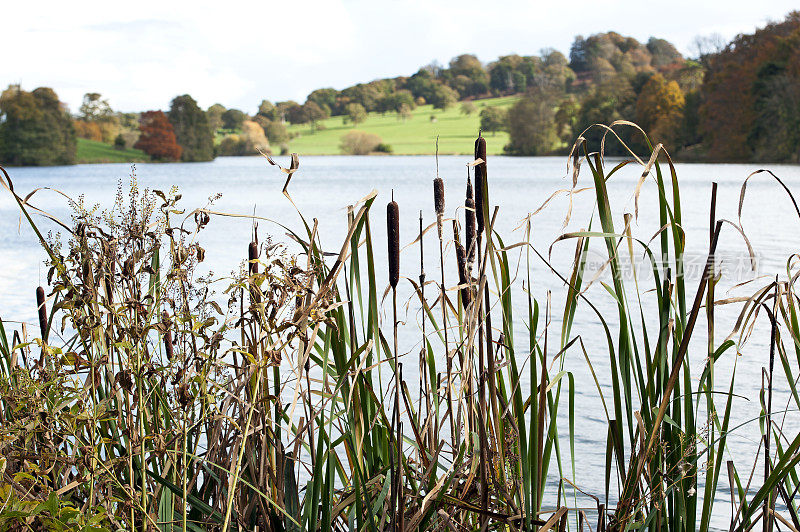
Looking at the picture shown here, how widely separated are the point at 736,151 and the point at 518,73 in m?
48.3

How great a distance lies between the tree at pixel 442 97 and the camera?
288ft

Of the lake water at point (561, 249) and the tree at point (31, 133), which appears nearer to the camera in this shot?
the lake water at point (561, 249)

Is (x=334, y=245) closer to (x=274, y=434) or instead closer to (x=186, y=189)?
(x=274, y=434)

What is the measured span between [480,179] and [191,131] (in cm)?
7662

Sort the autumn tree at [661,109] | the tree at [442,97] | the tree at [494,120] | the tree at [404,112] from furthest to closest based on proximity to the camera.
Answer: the tree at [442,97], the tree at [404,112], the tree at [494,120], the autumn tree at [661,109]

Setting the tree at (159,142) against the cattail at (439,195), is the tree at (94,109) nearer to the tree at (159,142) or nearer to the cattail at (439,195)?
the tree at (159,142)

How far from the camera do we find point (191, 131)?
73438mm

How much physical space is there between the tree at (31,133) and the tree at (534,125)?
137ft

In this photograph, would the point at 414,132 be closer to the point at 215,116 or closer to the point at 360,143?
the point at 360,143

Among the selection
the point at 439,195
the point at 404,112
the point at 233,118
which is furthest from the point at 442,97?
the point at 439,195

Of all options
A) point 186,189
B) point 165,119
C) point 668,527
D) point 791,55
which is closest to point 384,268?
point 668,527

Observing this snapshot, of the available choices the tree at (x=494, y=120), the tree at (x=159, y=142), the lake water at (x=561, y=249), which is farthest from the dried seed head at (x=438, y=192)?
the tree at (x=159, y=142)

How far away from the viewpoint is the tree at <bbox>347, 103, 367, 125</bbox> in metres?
86.0

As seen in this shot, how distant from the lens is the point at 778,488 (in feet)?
5.65
